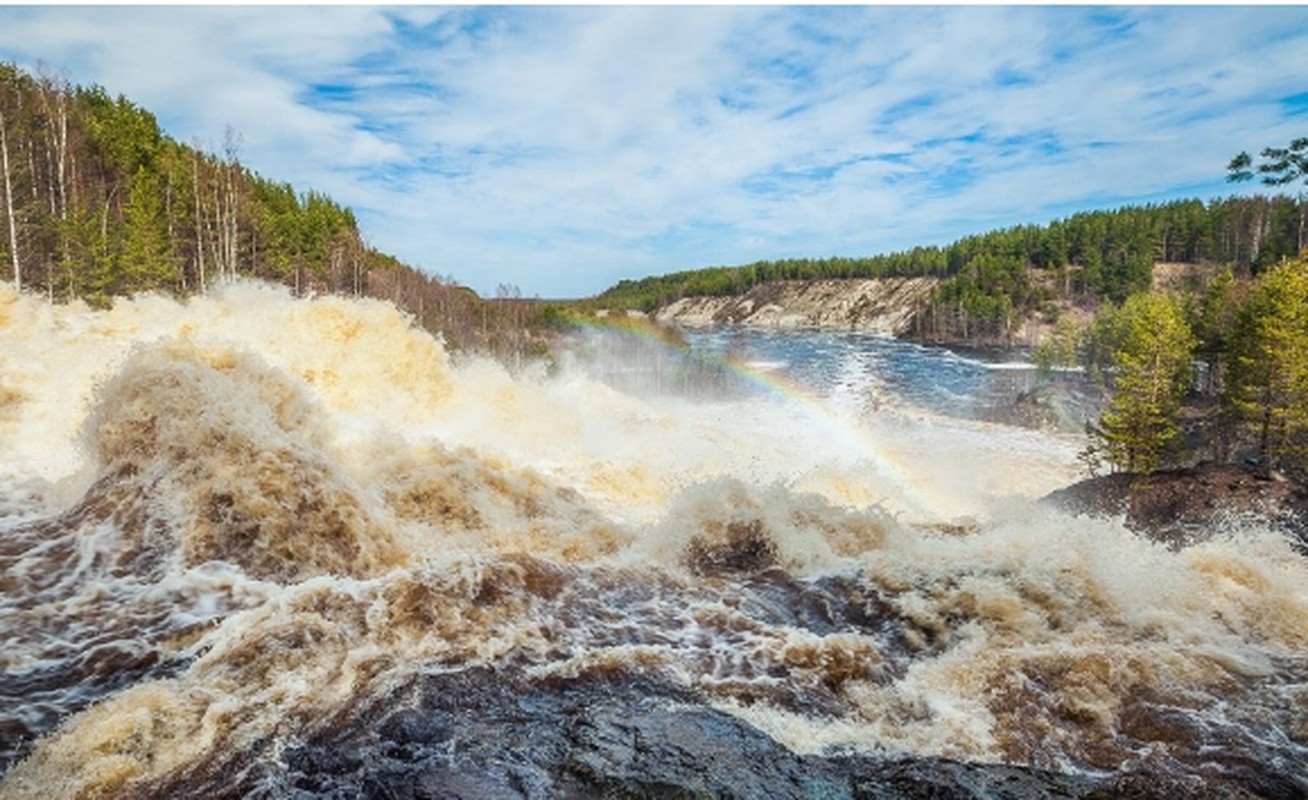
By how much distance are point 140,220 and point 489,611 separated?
37435 millimetres

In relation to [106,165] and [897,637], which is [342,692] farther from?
[106,165]

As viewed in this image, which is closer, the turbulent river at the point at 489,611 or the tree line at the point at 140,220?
the turbulent river at the point at 489,611

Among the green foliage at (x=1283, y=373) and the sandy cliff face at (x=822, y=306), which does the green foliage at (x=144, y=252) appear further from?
the sandy cliff face at (x=822, y=306)

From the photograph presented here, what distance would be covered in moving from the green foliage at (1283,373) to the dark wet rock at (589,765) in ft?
94.0

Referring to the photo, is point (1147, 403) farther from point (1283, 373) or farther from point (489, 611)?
point (489, 611)

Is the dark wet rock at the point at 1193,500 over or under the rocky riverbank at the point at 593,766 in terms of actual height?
under

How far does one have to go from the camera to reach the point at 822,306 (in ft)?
546

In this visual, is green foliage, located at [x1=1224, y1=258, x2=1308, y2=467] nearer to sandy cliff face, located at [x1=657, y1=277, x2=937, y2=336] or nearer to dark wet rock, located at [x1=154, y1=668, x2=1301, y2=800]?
dark wet rock, located at [x1=154, y1=668, x2=1301, y2=800]

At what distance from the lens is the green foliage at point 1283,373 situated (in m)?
27.1

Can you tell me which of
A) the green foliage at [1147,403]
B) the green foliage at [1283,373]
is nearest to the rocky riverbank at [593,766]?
the green foliage at [1147,403]

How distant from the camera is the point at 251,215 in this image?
4891 cm

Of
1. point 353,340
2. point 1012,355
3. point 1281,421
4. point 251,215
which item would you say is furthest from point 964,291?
point 353,340

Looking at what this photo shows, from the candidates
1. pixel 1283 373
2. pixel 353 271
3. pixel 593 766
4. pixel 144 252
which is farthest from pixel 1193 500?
pixel 353 271

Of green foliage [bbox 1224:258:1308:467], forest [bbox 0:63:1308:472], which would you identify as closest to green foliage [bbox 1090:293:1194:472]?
forest [bbox 0:63:1308:472]
